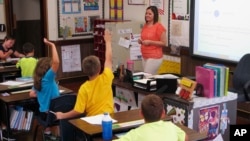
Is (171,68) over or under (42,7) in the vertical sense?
→ under

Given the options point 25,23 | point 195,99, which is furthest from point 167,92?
point 25,23

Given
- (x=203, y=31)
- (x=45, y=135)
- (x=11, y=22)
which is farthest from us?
(x=11, y=22)

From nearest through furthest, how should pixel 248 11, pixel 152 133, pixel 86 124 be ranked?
pixel 152 133
pixel 86 124
pixel 248 11

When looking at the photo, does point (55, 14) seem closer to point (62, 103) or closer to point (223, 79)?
point (62, 103)

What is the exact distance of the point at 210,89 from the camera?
3.53m

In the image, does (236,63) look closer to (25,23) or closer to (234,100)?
(234,100)

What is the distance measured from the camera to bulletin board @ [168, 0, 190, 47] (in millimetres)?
5864

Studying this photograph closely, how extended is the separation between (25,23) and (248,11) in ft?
18.3

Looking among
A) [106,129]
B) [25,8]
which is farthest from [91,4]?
[106,129]

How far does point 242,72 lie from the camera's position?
4641 millimetres

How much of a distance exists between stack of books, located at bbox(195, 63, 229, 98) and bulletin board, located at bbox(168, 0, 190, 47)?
92.5 inches

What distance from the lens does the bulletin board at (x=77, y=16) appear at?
24.7ft

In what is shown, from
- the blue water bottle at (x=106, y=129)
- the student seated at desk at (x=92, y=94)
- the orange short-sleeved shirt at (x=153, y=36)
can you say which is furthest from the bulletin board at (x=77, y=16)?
the blue water bottle at (x=106, y=129)

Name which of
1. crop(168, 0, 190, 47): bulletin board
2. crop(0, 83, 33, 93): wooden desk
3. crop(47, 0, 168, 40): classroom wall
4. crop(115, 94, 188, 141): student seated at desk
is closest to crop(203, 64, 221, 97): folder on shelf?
crop(115, 94, 188, 141): student seated at desk
